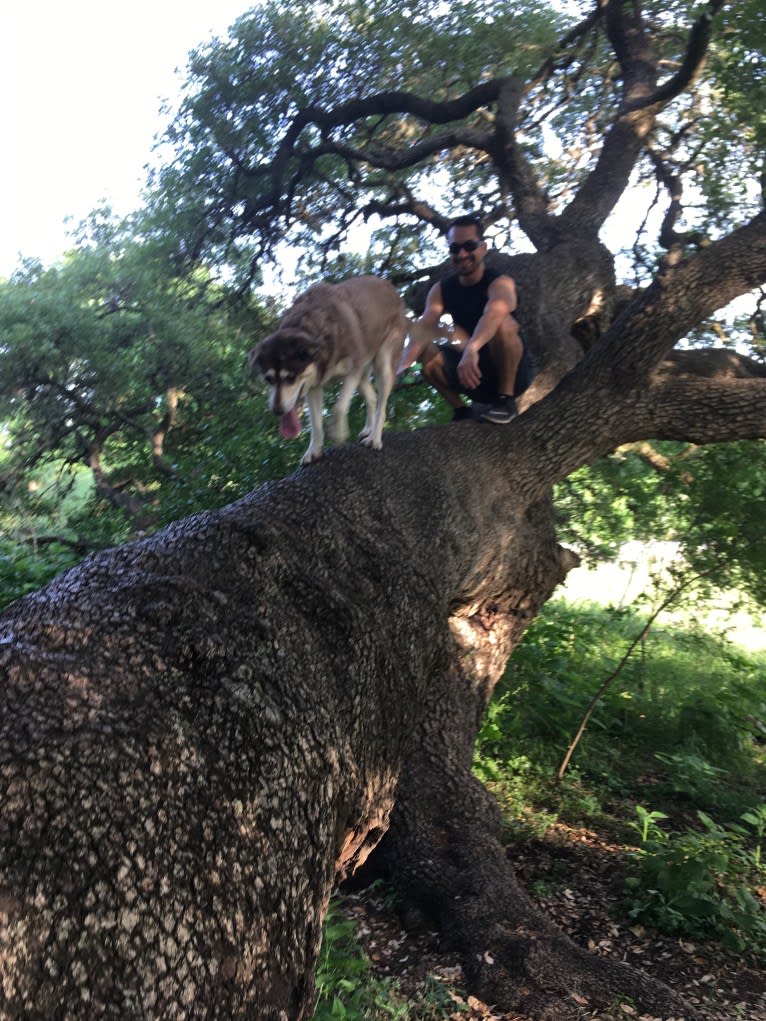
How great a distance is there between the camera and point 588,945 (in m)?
4.62

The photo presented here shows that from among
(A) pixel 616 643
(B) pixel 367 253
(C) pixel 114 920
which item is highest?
(B) pixel 367 253

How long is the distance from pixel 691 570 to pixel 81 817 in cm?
742

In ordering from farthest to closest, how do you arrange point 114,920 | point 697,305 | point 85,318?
1. point 85,318
2. point 697,305
3. point 114,920

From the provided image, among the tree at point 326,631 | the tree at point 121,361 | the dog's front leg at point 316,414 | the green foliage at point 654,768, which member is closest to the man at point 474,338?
the tree at point 326,631

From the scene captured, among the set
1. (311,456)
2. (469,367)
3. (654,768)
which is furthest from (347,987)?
(654,768)

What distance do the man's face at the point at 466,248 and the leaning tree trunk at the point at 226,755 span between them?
1.90 metres

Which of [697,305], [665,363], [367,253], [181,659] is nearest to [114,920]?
[181,659]

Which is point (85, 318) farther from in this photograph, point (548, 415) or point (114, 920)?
point (114, 920)

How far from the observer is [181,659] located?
213cm

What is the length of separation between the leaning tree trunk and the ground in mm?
179

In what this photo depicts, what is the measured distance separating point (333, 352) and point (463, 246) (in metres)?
1.78

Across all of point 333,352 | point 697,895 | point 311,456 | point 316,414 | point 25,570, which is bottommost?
point 697,895

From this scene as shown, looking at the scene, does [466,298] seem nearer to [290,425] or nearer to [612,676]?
[290,425]

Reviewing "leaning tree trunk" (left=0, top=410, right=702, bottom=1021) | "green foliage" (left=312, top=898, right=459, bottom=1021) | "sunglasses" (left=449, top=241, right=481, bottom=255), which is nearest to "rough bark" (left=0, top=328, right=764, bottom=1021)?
"leaning tree trunk" (left=0, top=410, right=702, bottom=1021)
